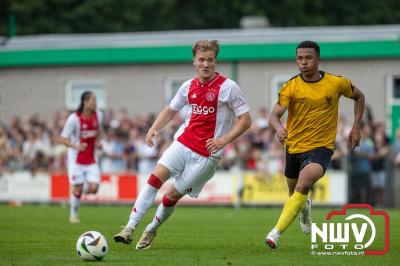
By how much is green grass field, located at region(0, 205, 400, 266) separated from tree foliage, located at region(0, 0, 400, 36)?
88.1 feet

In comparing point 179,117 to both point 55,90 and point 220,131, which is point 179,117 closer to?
point 55,90

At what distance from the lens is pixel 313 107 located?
41.0 feet

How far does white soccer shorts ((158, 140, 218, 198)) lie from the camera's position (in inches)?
491

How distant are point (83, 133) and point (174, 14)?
29.9 m

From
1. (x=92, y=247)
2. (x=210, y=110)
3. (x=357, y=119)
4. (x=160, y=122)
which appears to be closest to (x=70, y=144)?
(x=160, y=122)

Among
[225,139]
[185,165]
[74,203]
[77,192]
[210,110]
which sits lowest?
[74,203]

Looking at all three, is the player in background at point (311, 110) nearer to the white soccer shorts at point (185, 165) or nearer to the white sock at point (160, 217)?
the white soccer shorts at point (185, 165)

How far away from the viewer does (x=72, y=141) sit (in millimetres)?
19125

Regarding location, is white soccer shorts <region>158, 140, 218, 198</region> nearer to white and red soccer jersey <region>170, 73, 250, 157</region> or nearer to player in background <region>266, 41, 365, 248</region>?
white and red soccer jersey <region>170, 73, 250, 157</region>

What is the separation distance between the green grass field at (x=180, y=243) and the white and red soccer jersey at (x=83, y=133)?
45.5 inches

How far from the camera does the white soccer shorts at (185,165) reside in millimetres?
12477

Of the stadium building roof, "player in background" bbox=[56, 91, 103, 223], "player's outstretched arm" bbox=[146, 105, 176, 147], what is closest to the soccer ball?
"player's outstretched arm" bbox=[146, 105, 176, 147]

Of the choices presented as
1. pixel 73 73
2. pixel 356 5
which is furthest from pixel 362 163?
pixel 356 5

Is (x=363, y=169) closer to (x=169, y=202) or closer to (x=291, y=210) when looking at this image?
(x=169, y=202)
